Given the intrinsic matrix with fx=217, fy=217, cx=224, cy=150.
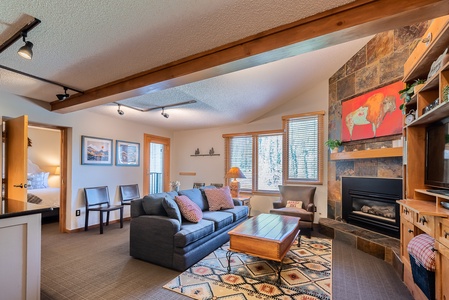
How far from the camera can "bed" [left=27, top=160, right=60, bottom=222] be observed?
14.8 ft

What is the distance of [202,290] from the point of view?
7.23 ft

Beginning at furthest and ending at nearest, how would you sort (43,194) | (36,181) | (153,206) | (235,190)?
1. (36,181)
2. (235,190)
3. (43,194)
4. (153,206)

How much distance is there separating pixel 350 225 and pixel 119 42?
4361mm

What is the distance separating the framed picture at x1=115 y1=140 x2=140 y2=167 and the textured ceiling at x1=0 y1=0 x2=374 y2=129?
5.46ft

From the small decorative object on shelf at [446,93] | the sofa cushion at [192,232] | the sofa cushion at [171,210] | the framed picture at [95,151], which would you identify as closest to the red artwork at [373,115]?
the small decorative object on shelf at [446,93]

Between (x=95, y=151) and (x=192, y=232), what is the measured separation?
3079 millimetres

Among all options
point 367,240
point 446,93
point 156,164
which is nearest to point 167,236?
point 367,240

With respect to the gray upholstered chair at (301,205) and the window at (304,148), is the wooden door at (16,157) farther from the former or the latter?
the window at (304,148)

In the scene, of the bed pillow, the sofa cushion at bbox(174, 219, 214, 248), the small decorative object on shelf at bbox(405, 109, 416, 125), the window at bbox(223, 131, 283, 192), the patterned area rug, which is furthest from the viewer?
the bed pillow

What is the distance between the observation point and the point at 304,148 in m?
4.86

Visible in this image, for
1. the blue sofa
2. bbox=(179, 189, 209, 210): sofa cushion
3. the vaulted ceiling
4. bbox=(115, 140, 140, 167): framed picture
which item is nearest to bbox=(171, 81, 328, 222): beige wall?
bbox=(115, 140, 140, 167): framed picture

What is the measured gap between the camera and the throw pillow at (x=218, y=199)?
4.00 meters

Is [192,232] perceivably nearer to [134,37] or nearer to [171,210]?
[171,210]

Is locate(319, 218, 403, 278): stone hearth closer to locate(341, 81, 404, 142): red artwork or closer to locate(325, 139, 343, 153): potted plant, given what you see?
locate(325, 139, 343, 153): potted plant
